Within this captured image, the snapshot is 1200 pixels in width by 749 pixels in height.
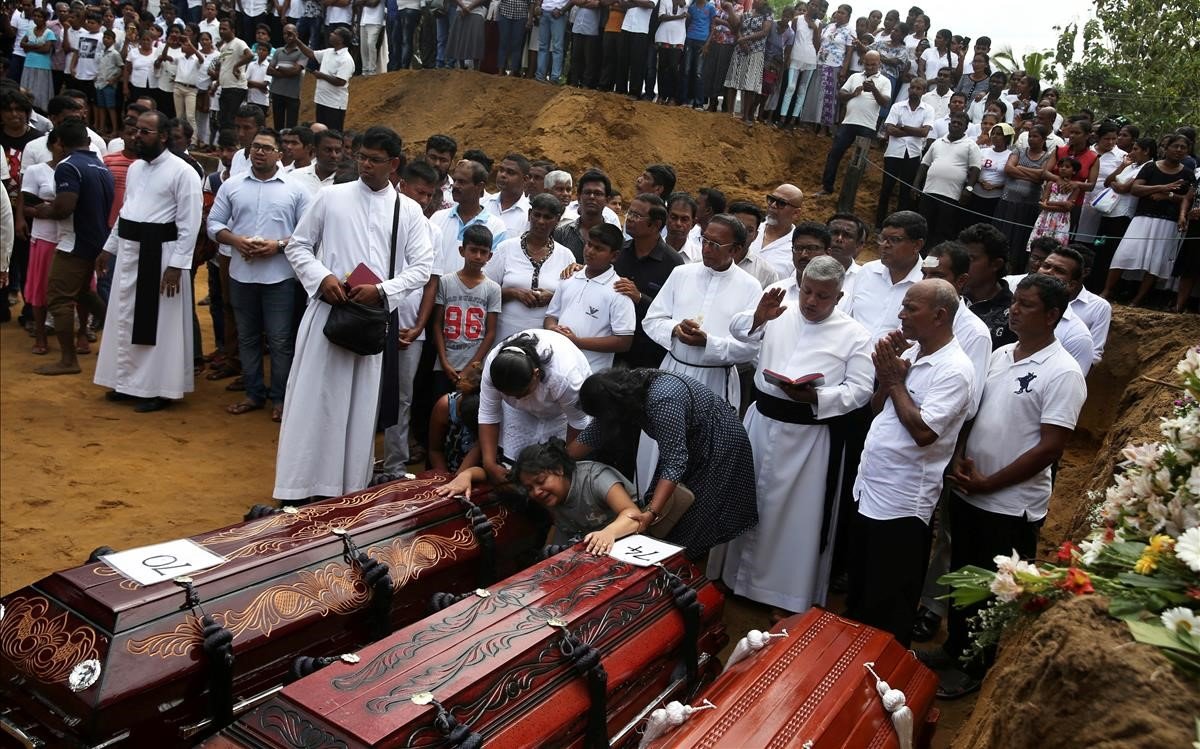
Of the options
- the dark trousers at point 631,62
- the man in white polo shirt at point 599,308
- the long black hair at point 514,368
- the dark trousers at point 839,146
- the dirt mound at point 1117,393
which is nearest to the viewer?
the long black hair at point 514,368

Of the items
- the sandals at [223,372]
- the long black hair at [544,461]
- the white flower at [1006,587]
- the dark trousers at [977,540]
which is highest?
the white flower at [1006,587]

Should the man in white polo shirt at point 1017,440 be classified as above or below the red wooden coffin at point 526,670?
above

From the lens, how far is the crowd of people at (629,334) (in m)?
4.18

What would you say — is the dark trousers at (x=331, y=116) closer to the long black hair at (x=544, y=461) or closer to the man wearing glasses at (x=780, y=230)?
the man wearing glasses at (x=780, y=230)

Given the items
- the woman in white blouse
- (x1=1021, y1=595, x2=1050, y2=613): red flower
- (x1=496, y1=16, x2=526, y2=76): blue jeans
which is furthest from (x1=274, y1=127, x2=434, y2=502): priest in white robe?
(x1=496, y1=16, x2=526, y2=76): blue jeans

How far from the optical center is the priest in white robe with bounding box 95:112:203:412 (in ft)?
21.9

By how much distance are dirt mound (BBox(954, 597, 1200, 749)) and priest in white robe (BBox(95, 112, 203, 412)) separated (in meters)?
6.29

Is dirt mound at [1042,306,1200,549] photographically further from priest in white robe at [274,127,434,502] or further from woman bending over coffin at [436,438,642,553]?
priest in white robe at [274,127,434,502]

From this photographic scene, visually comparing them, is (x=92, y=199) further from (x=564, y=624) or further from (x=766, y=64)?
(x=766, y=64)

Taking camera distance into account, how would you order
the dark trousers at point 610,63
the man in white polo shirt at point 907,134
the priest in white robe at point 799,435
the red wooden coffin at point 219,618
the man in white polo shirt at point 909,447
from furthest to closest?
the dark trousers at point 610,63 < the man in white polo shirt at point 907,134 < the priest in white robe at point 799,435 < the man in white polo shirt at point 909,447 < the red wooden coffin at point 219,618

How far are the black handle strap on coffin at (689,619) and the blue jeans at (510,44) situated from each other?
11.0 m

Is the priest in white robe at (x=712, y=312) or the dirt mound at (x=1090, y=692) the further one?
the priest in white robe at (x=712, y=312)

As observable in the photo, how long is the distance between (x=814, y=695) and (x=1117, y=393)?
216 inches

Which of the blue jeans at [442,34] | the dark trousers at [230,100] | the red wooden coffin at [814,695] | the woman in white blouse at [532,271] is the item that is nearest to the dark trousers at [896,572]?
the red wooden coffin at [814,695]
